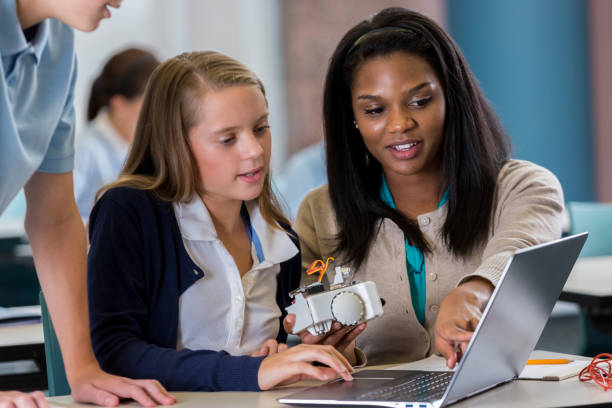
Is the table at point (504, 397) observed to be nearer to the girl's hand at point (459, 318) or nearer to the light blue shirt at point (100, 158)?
the girl's hand at point (459, 318)

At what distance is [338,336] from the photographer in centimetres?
145

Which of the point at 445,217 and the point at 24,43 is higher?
the point at 24,43

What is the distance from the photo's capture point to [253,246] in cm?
162

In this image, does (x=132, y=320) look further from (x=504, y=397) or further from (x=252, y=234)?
(x=504, y=397)

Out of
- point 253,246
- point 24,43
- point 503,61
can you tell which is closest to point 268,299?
point 253,246

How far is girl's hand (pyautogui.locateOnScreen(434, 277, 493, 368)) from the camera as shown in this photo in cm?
122

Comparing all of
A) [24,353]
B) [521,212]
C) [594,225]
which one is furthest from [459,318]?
[594,225]

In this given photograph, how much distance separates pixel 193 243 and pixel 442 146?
0.59 meters

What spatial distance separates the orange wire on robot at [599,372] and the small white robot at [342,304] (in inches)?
12.5

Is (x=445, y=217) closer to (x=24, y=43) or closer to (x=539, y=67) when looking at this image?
(x=24, y=43)

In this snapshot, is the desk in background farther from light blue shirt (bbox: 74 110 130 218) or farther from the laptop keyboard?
light blue shirt (bbox: 74 110 130 218)

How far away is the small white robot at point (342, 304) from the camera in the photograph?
1.33 meters

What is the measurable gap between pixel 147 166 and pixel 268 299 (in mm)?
337

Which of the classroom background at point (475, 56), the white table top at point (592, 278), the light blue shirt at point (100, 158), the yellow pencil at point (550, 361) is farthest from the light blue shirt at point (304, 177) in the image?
the yellow pencil at point (550, 361)
